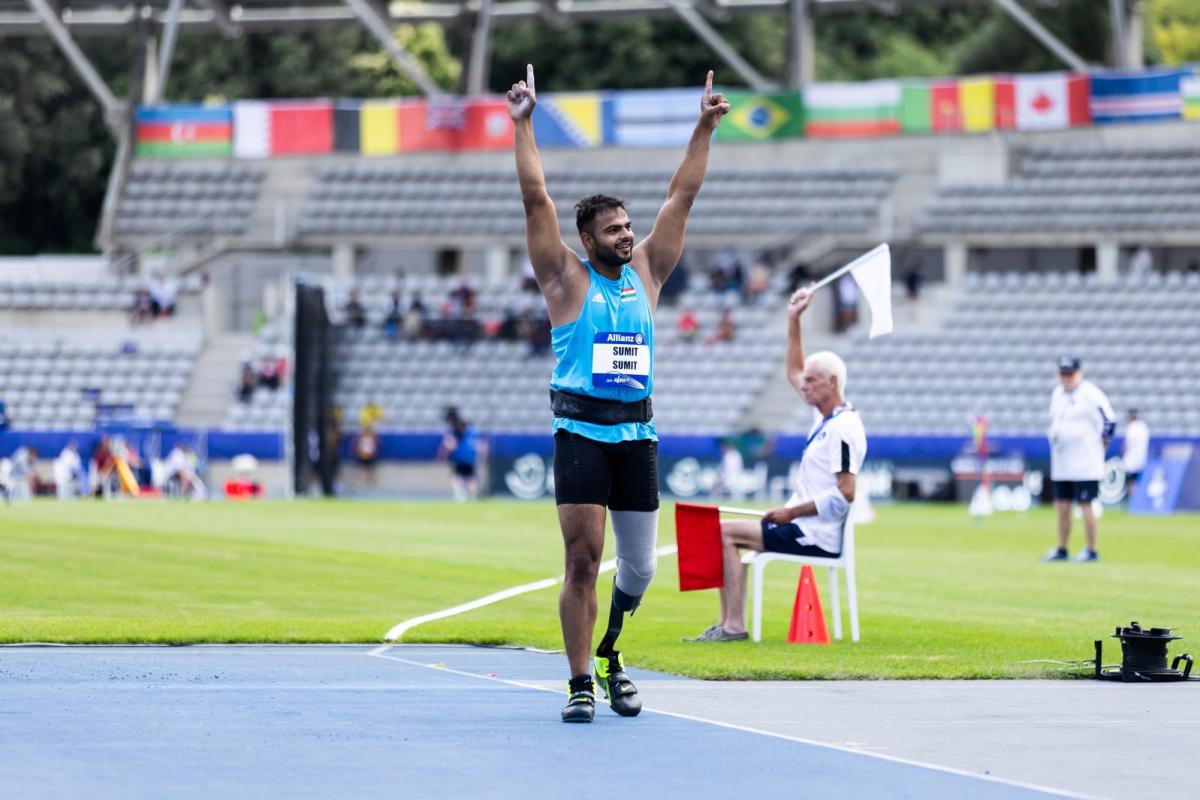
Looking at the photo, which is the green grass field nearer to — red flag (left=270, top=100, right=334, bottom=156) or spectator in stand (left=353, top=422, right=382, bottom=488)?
spectator in stand (left=353, top=422, right=382, bottom=488)

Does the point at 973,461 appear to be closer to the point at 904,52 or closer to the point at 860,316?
the point at 860,316

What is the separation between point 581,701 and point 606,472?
1.04m

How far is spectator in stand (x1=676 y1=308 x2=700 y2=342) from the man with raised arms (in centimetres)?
4079

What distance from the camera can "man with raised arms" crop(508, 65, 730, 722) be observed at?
959 cm

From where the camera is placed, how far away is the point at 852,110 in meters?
55.5

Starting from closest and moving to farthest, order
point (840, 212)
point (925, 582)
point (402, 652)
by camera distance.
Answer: point (402, 652) → point (925, 582) → point (840, 212)

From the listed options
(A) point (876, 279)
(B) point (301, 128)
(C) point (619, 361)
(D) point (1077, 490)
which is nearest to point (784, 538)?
(A) point (876, 279)

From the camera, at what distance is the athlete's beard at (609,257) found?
31.7 feet

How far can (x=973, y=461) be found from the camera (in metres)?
43.4

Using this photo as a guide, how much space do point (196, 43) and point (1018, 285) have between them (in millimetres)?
35440

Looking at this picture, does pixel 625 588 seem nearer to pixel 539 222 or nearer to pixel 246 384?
pixel 539 222

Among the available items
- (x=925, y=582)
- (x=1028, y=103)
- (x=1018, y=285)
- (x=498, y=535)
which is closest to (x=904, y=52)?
(x=1028, y=103)

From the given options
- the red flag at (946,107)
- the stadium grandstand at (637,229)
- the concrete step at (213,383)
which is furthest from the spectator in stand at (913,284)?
the concrete step at (213,383)

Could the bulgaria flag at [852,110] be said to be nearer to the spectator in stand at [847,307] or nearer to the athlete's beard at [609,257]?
the spectator in stand at [847,307]
